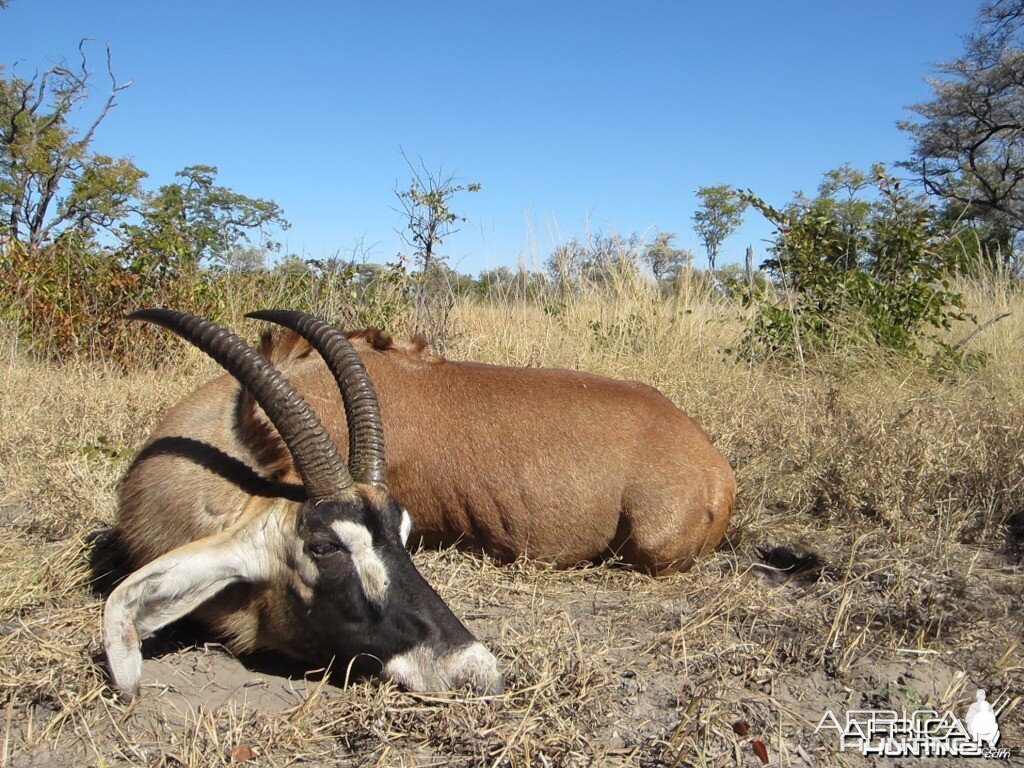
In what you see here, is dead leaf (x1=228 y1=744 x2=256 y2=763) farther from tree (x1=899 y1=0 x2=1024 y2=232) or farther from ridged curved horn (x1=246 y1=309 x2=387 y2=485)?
tree (x1=899 y1=0 x2=1024 y2=232)

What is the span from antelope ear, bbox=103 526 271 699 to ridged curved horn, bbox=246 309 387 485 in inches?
17.4

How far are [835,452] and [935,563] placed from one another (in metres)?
1.27

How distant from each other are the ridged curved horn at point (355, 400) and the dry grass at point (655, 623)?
0.77 metres

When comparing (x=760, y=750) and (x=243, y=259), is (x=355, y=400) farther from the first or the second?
Answer: (x=243, y=259)

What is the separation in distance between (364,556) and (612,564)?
1644mm

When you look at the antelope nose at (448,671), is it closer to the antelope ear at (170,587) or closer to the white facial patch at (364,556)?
the white facial patch at (364,556)

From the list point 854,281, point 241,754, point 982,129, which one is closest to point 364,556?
point 241,754

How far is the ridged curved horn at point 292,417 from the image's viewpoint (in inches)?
107

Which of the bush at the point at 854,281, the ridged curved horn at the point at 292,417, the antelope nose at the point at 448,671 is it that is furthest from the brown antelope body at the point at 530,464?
the bush at the point at 854,281

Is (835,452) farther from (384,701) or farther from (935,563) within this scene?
(384,701)

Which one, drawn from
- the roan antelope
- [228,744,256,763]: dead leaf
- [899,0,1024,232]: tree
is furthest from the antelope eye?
[899,0,1024,232]: tree

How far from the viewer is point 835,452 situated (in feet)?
16.3

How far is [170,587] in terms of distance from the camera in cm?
260

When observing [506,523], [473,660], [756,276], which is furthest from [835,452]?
[756,276]
